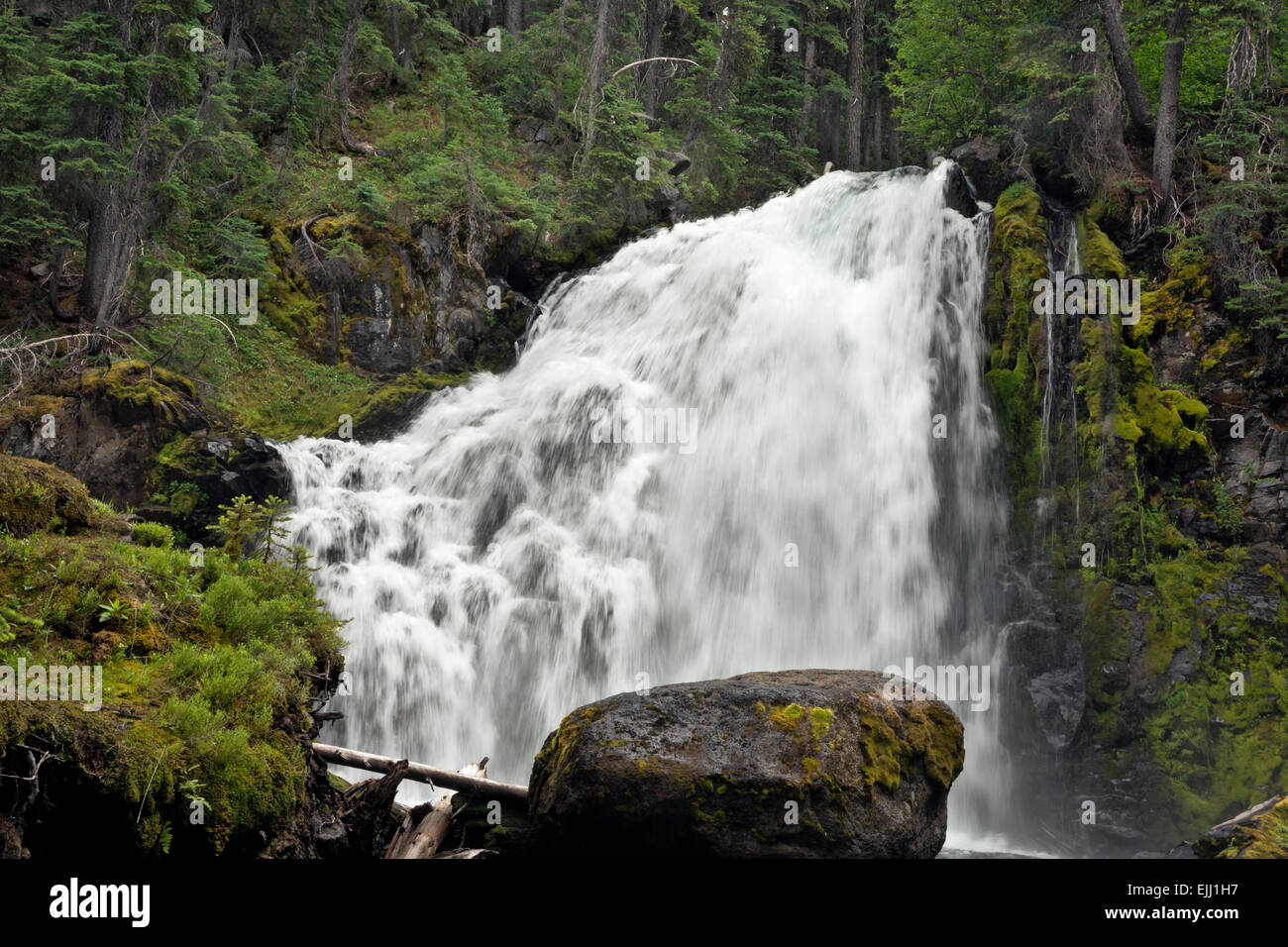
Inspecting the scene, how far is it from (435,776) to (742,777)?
7.90 ft

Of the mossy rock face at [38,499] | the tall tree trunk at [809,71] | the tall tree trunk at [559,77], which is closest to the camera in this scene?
the mossy rock face at [38,499]

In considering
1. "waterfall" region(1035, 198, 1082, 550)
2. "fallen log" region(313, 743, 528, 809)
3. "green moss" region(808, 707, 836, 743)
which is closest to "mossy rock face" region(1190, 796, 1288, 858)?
"green moss" region(808, 707, 836, 743)

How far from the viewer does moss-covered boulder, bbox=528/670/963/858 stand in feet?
16.8

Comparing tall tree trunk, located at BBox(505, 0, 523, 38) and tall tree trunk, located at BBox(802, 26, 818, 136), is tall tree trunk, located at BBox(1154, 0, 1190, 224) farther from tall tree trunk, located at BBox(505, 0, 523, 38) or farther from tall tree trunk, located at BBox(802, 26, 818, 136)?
tall tree trunk, located at BBox(505, 0, 523, 38)

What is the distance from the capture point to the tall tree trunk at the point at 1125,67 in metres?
14.0

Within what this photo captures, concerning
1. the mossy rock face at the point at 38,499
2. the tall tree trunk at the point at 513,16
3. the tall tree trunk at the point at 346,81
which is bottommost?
the mossy rock face at the point at 38,499

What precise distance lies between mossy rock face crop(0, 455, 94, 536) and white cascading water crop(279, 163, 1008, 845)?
175 inches

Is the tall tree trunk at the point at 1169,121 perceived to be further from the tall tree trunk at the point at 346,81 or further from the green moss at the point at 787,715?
the tall tree trunk at the point at 346,81

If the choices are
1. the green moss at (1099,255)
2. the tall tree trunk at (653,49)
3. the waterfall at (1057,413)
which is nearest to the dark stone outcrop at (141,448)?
the waterfall at (1057,413)

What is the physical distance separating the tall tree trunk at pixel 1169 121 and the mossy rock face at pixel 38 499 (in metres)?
15.1

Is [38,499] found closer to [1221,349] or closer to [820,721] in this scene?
[820,721]

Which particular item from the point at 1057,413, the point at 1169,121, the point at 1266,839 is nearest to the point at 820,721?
the point at 1266,839
